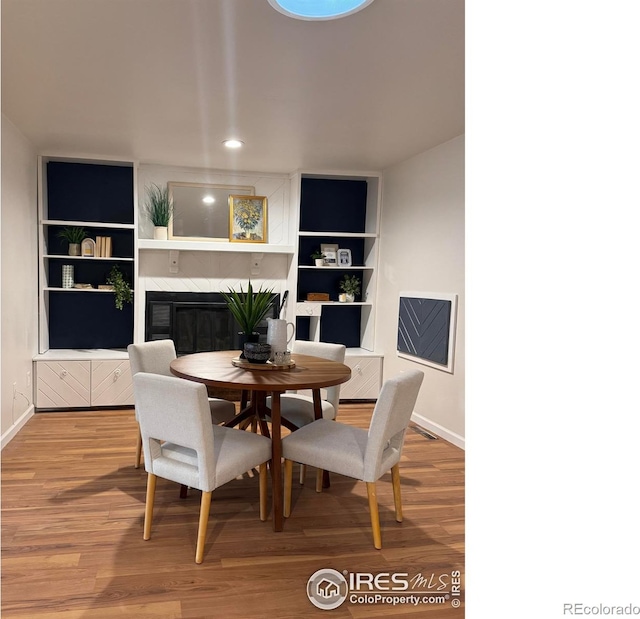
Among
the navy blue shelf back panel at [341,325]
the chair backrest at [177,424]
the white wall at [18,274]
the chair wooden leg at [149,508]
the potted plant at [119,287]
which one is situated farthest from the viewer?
the navy blue shelf back panel at [341,325]

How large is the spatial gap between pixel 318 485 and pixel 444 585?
A: 110cm

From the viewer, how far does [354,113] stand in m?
3.49

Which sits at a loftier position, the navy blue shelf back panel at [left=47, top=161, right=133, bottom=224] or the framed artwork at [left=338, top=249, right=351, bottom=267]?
the navy blue shelf back panel at [left=47, top=161, right=133, bottom=224]

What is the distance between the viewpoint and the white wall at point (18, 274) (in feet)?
12.7

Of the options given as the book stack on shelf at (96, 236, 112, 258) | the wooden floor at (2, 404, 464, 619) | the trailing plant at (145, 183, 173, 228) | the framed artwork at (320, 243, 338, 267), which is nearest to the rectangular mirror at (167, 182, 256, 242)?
the trailing plant at (145, 183, 173, 228)

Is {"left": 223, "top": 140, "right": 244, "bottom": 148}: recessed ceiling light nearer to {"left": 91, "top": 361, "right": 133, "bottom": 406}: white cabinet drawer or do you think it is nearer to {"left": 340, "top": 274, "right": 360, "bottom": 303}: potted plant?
{"left": 340, "top": 274, "right": 360, "bottom": 303}: potted plant

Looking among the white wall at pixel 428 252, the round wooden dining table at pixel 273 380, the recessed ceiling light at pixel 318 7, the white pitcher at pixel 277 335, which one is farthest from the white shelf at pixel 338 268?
the recessed ceiling light at pixel 318 7

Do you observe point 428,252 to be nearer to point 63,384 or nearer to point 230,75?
point 230,75

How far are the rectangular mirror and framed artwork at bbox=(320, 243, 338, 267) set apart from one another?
103 centimetres

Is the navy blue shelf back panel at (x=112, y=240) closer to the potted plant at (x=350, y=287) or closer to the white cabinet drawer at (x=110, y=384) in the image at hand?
the white cabinet drawer at (x=110, y=384)

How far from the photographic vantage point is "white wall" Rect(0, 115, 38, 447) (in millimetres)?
3869

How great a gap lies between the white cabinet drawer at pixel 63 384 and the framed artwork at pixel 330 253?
2.56 m
